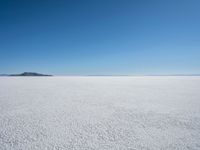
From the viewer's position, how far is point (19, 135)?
1.62m

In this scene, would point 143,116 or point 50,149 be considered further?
point 143,116

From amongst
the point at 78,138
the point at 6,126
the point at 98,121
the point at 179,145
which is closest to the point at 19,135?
the point at 6,126

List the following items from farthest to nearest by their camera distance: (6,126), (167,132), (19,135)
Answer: (6,126)
(167,132)
(19,135)

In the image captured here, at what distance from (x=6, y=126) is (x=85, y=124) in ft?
3.96

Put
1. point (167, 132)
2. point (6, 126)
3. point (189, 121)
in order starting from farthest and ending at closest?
point (189, 121), point (6, 126), point (167, 132)

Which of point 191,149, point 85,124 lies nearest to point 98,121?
point 85,124

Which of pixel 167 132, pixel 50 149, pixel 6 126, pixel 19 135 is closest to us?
pixel 50 149

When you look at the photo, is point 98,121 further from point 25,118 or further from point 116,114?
point 25,118

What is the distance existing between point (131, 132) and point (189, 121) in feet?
3.79

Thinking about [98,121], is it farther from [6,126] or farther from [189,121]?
[189,121]

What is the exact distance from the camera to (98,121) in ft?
6.97

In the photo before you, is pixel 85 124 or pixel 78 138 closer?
pixel 78 138

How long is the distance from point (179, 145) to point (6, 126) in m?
2.41

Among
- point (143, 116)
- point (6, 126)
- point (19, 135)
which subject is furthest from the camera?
point (143, 116)
